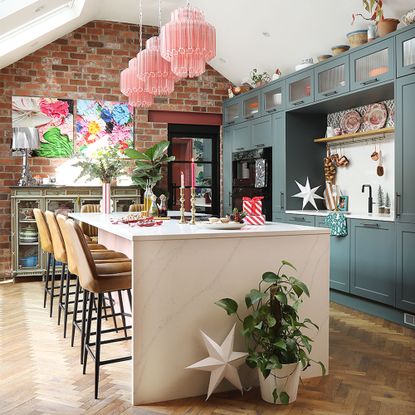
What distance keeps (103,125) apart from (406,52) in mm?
4278

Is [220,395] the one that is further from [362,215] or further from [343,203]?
[343,203]

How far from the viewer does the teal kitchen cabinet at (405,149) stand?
4.18 m

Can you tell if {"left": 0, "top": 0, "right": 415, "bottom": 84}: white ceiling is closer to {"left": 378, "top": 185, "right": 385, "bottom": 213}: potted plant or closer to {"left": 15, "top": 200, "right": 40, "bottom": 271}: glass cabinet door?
{"left": 378, "top": 185, "right": 385, "bottom": 213}: potted plant

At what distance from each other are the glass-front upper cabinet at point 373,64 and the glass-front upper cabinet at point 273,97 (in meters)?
1.35

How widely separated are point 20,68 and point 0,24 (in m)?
2.28

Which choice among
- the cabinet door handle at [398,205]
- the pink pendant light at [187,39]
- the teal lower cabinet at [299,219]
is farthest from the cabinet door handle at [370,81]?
the pink pendant light at [187,39]

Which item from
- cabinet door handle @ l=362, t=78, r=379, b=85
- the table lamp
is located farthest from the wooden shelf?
the table lamp

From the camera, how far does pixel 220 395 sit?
2844 mm

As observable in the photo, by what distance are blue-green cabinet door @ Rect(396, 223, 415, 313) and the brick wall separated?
4.17m

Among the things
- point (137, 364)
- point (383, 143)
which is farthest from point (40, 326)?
point (383, 143)

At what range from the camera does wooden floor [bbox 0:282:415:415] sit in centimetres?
266

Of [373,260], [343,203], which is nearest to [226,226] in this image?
[373,260]

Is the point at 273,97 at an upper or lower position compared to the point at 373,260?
upper

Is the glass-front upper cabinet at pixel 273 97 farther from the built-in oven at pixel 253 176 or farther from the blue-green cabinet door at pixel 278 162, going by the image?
the built-in oven at pixel 253 176
